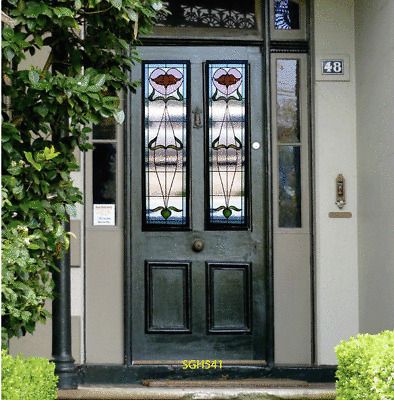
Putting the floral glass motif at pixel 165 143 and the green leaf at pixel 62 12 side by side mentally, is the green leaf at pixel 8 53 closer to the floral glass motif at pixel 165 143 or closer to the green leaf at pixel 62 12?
the green leaf at pixel 62 12

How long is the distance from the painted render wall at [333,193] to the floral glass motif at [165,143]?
1027mm

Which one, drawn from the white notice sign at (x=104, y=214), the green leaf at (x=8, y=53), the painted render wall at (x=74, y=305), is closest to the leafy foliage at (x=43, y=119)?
the green leaf at (x=8, y=53)

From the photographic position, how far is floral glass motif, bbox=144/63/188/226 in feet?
23.8

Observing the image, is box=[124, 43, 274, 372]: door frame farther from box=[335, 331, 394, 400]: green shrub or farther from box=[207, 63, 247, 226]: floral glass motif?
box=[335, 331, 394, 400]: green shrub

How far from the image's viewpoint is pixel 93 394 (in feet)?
20.5

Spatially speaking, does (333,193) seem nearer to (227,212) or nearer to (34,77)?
(227,212)

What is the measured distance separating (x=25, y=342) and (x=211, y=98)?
7.60 feet

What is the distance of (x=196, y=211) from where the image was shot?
727cm

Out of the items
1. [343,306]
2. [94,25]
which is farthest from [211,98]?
[94,25]

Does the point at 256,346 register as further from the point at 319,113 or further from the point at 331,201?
the point at 319,113

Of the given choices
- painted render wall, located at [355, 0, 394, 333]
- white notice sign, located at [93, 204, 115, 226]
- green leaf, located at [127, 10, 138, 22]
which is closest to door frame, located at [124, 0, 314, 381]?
white notice sign, located at [93, 204, 115, 226]

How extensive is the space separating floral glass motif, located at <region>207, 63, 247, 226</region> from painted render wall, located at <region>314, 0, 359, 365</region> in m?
0.58

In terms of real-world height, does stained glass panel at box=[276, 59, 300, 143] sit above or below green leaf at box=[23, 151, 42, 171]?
above

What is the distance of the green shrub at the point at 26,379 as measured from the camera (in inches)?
169
